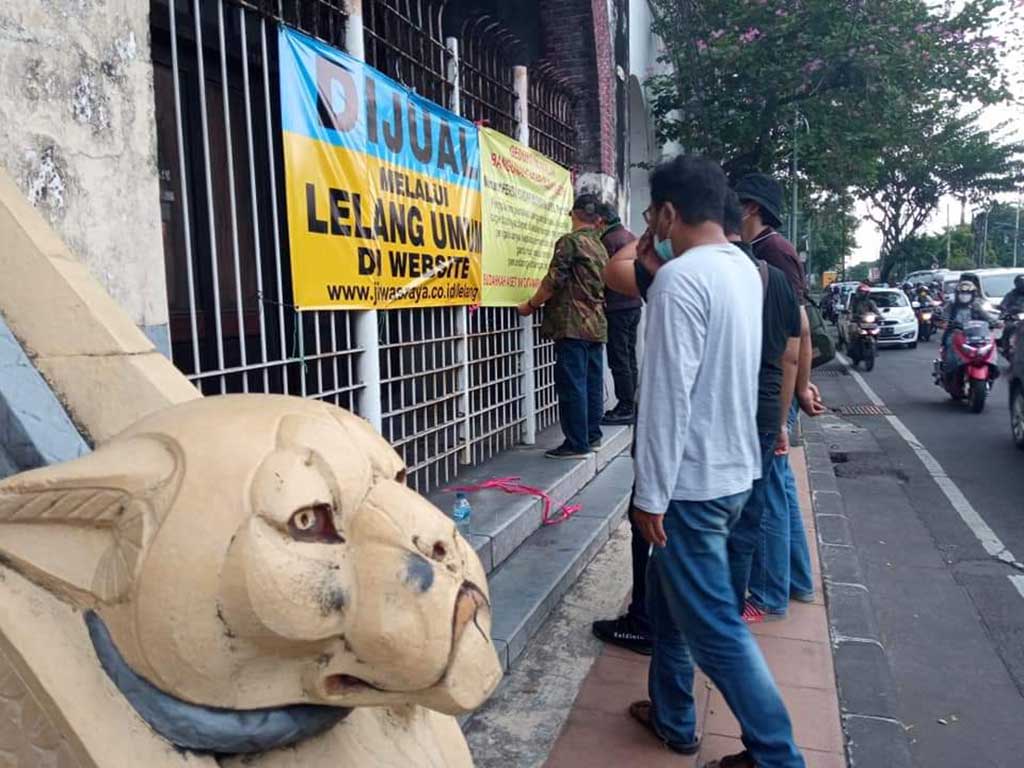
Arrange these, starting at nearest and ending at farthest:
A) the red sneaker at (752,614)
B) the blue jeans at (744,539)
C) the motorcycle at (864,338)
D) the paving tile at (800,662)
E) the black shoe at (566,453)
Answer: the blue jeans at (744,539), the paving tile at (800,662), the red sneaker at (752,614), the black shoe at (566,453), the motorcycle at (864,338)

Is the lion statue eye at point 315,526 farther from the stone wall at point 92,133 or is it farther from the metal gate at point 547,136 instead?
the metal gate at point 547,136

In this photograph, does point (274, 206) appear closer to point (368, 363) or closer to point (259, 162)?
point (259, 162)

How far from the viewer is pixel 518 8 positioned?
6930mm

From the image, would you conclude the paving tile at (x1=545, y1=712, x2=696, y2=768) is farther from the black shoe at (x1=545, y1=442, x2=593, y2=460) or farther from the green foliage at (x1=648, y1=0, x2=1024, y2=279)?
the green foliage at (x1=648, y1=0, x2=1024, y2=279)

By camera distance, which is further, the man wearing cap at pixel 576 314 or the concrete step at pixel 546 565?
the man wearing cap at pixel 576 314

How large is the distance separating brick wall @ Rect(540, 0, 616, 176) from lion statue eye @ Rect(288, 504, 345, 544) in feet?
21.5

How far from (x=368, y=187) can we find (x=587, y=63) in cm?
379

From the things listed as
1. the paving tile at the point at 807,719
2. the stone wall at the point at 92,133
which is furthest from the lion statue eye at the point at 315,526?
the paving tile at the point at 807,719

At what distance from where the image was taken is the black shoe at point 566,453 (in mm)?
5633

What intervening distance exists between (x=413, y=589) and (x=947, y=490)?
6.60 metres

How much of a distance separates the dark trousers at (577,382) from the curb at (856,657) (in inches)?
63.1

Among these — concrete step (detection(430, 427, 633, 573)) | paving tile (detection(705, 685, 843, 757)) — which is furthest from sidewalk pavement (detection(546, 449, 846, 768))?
concrete step (detection(430, 427, 633, 573))

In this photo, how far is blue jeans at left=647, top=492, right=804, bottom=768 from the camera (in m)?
2.41

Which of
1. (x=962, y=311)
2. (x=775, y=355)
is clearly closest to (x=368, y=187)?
(x=775, y=355)
